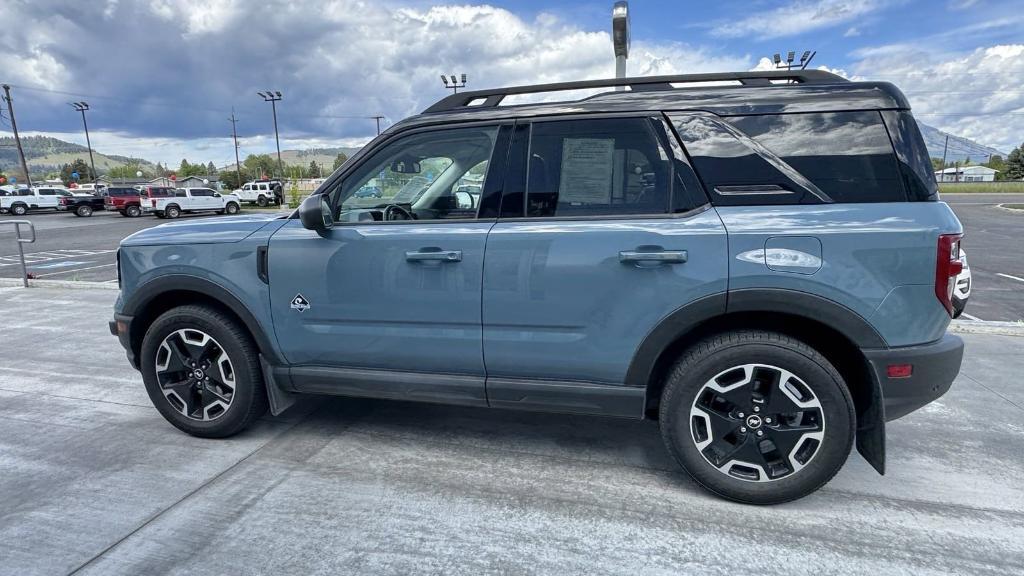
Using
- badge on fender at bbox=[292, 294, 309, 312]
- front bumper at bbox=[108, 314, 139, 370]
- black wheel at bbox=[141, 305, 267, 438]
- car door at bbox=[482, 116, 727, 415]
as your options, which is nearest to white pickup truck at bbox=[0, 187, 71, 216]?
front bumper at bbox=[108, 314, 139, 370]

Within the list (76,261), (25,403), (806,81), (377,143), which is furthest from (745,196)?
(76,261)

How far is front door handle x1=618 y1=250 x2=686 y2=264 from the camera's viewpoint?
251 cm

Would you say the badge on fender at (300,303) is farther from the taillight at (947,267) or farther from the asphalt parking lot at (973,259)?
the asphalt parking lot at (973,259)

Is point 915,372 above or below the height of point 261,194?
below

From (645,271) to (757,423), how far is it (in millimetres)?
871

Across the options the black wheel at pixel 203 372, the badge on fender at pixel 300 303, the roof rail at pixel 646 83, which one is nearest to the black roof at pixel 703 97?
the roof rail at pixel 646 83

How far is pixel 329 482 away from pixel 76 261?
1375cm

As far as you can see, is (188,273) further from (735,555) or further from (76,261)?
(76,261)

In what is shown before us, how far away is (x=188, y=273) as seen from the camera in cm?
325

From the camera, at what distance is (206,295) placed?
330 centimetres

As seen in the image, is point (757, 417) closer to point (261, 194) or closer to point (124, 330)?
point (124, 330)

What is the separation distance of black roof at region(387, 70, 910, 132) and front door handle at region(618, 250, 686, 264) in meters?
0.69

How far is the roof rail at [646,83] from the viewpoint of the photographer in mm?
2742

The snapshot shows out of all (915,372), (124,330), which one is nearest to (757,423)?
(915,372)
